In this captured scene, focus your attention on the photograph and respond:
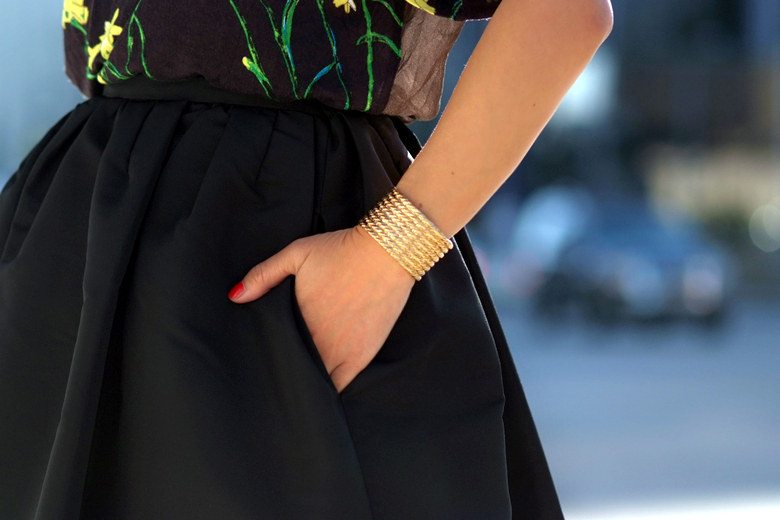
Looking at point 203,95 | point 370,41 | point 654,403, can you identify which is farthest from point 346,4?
point 654,403

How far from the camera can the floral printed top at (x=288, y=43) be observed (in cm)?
94

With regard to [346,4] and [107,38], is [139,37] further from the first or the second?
[346,4]

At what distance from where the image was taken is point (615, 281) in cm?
746

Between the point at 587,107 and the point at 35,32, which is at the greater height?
the point at 587,107

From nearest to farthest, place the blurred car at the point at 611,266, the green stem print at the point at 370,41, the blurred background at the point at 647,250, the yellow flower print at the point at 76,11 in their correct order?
the green stem print at the point at 370,41 → the yellow flower print at the point at 76,11 → the blurred background at the point at 647,250 → the blurred car at the point at 611,266

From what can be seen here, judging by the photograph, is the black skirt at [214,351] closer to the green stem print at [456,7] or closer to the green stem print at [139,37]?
the green stem print at [139,37]

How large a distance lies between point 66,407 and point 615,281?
6.85m

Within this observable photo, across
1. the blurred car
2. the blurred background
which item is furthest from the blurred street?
the blurred car

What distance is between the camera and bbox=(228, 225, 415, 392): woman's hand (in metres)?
0.88

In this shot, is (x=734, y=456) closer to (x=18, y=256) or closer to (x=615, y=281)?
(x=615, y=281)

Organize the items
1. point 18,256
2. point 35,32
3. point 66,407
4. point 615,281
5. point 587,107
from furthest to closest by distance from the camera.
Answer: point 587,107
point 615,281
point 35,32
point 18,256
point 66,407

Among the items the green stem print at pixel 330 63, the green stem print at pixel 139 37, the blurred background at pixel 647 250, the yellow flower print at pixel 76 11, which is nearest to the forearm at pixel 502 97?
the green stem print at pixel 330 63

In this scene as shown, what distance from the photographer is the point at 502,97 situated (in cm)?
89

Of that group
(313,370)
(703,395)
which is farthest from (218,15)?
(703,395)
